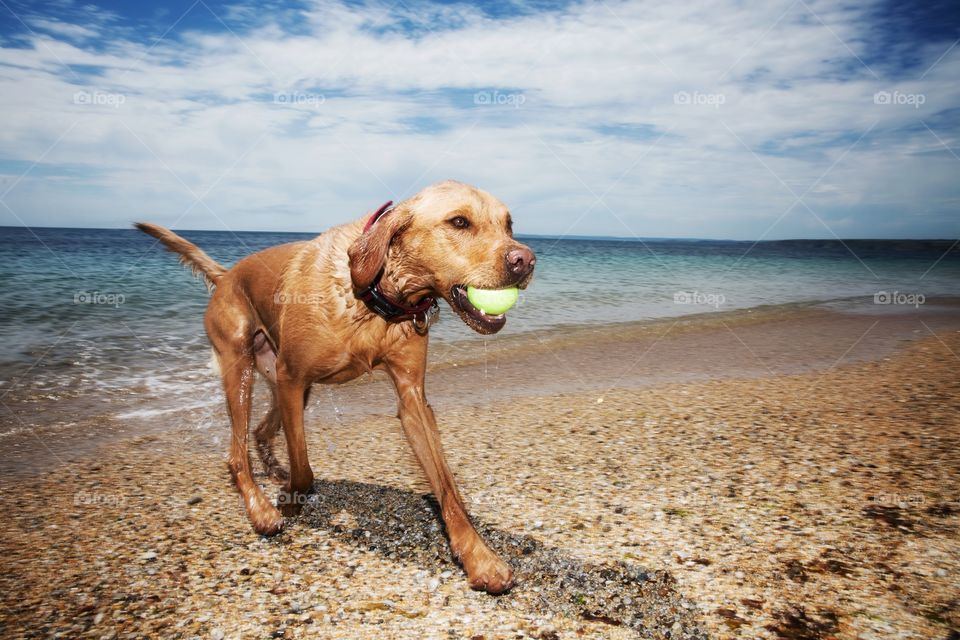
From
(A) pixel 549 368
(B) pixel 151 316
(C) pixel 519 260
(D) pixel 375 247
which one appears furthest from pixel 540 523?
(B) pixel 151 316

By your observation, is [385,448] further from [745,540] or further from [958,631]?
[958,631]

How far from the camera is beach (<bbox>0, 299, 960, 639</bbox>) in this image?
2.64 m

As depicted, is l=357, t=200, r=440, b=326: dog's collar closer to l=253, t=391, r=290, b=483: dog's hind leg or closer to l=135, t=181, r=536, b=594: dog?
l=135, t=181, r=536, b=594: dog

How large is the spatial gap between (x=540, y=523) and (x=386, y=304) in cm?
164

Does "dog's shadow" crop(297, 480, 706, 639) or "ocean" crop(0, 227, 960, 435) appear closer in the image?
"dog's shadow" crop(297, 480, 706, 639)

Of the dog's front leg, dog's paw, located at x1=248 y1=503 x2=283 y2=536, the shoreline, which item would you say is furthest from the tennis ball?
the shoreline

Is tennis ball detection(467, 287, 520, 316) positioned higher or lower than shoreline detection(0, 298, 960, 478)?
higher

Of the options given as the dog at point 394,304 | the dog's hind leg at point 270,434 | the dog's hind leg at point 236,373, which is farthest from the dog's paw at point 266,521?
the dog's hind leg at point 270,434

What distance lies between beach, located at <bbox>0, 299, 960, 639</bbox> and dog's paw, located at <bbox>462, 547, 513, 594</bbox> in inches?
2.9

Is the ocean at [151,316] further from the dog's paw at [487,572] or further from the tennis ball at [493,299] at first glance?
the tennis ball at [493,299]

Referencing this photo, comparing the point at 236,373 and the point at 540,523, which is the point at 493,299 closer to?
the point at 540,523

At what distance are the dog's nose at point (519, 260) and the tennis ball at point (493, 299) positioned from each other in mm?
107

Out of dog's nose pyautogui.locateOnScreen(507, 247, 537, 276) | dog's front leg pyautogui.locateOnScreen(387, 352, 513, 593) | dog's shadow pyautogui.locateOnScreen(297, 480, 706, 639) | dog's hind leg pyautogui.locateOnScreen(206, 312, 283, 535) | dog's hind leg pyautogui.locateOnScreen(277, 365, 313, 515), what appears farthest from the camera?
dog's hind leg pyautogui.locateOnScreen(206, 312, 283, 535)

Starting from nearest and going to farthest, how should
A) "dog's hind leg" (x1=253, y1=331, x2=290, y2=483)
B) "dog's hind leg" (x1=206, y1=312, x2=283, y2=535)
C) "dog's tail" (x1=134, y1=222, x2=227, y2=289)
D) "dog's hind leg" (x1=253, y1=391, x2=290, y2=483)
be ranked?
"dog's hind leg" (x1=206, y1=312, x2=283, y2=535) < "dog's hind leg" (x1=253, y1=331, x2=290, y2=483) < "dog's tail" (x1=134, y1=222, x2=227, y2=289) < "dog's hind leg" (x1=253, y1=391, x2=290, y2=483)
